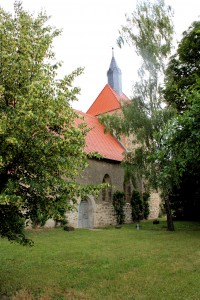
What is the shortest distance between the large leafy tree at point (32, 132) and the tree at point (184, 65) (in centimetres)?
1070

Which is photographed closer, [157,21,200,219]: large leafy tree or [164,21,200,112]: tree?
[157,21,200,219]: large leafy tree

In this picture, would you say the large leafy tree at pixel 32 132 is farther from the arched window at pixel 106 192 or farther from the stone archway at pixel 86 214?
the arched window at pixel 106 192

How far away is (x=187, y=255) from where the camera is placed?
340 inches

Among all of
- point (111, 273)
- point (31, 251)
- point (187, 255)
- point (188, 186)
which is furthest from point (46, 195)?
point (188, 186)

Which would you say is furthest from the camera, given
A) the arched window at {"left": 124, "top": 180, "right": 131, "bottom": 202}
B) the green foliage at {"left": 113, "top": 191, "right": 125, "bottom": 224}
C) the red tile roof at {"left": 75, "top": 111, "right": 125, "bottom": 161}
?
the arched window at {"left": 124, "top": 180, "right": 131, "bottom": 202}

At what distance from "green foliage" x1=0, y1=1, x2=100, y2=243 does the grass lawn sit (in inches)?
55.3

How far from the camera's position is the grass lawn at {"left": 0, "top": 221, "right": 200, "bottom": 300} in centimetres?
548

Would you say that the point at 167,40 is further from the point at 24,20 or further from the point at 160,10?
the point at 24,20

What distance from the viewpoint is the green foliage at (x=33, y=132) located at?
5027 millimetres

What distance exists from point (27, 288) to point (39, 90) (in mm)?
4155

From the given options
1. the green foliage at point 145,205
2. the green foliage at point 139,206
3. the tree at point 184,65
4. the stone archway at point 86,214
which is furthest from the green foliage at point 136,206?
the tree at point 184,65

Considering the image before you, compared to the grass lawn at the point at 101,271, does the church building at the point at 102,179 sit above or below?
above

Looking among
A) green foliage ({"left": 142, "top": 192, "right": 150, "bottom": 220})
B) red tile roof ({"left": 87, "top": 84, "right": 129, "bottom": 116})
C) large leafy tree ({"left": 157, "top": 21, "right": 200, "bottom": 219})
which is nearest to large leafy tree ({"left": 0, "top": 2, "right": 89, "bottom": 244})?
large leafy tree ({"left": 157, "top": 21, "right": 200, "bottom": 219})

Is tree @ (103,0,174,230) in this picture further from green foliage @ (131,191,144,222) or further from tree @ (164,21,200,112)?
green foliage @ (131,191,144,222)
